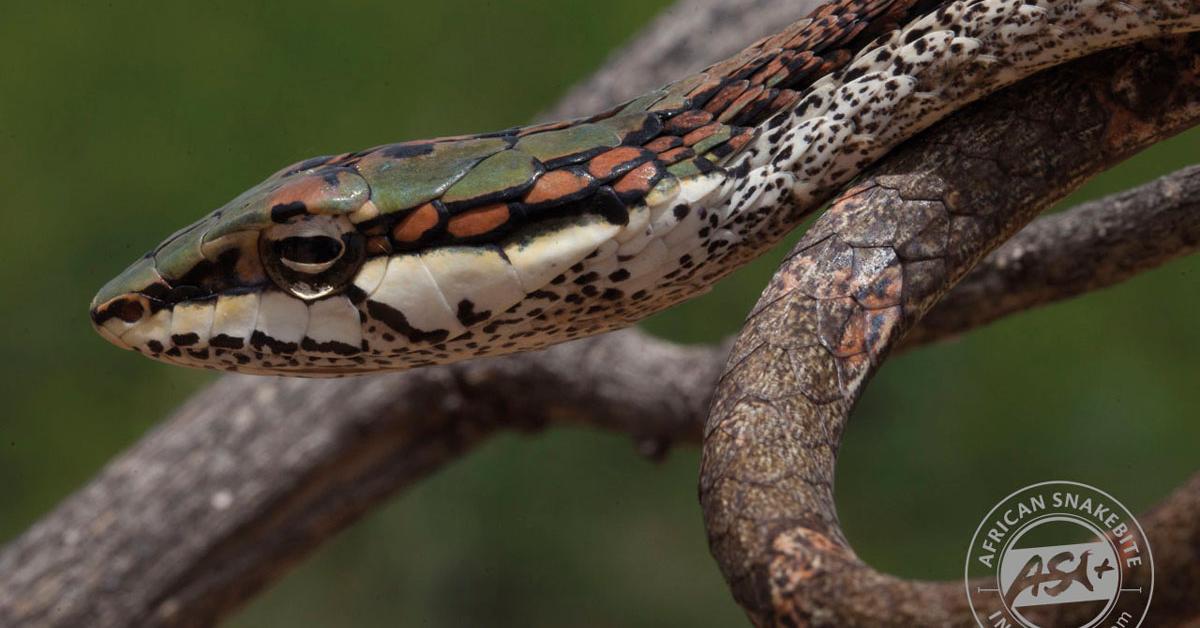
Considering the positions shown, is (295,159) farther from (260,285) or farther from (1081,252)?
(1081,252)

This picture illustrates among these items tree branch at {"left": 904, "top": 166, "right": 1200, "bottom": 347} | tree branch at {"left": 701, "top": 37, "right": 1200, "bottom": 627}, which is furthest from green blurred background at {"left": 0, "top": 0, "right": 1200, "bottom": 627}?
tree branch at {"left": 701, "top": 37, "right": 1200, "bottom": 627}

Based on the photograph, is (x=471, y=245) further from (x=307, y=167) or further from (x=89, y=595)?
(x=89, y=595)

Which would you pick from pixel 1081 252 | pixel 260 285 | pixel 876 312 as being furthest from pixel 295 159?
pixel 876 312

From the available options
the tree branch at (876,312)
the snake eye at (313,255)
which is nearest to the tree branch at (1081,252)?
the tree branch at (876,312)

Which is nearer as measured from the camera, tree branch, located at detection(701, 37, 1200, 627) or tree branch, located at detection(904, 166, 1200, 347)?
tree branch, located at detection(701, 37, 1200, 627)

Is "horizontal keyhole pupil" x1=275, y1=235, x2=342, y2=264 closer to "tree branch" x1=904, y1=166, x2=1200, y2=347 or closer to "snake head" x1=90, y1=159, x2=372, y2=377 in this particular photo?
"snake head" x1=90, y1=159, x2=372, y2=377

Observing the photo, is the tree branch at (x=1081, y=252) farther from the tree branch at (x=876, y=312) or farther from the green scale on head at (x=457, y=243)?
the green scale on head at (x=457, y=243)
